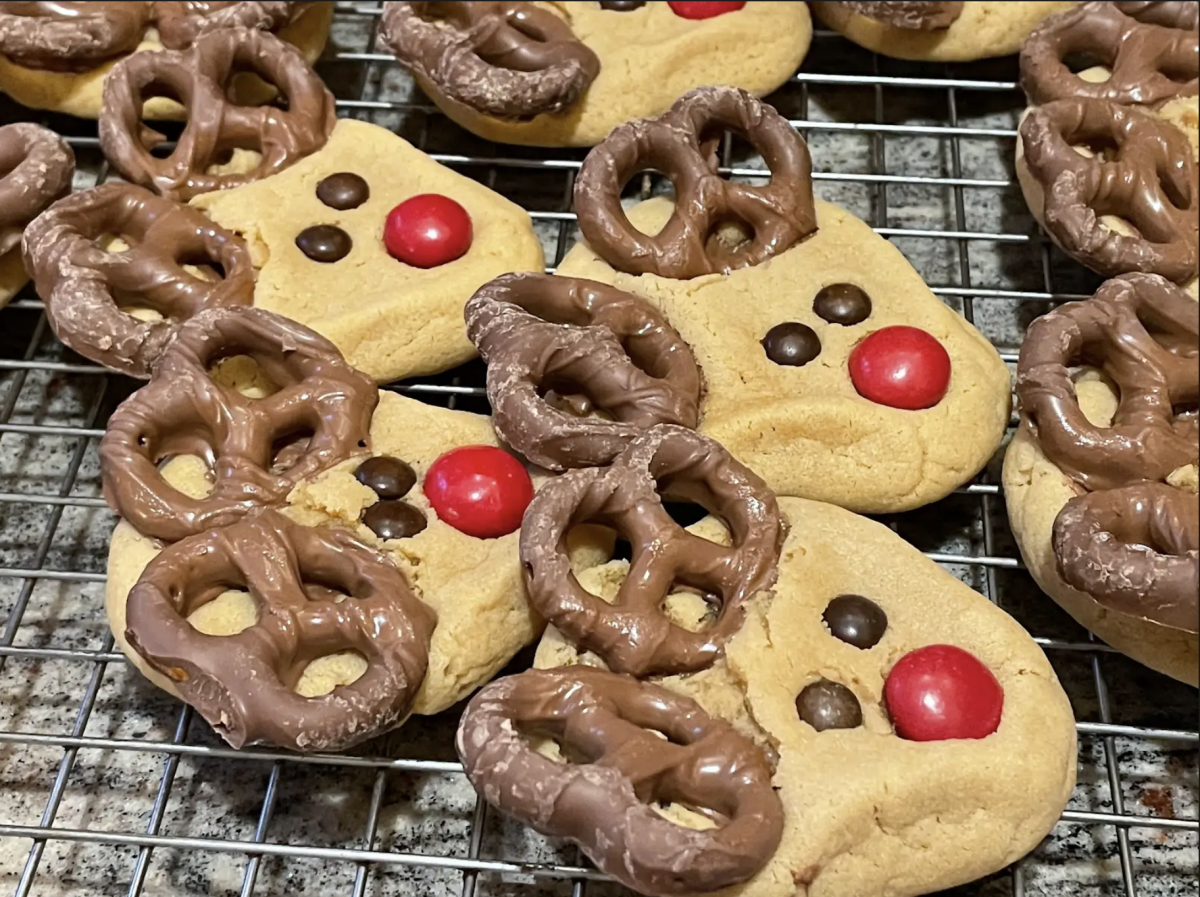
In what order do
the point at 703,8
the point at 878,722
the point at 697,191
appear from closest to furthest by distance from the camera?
the point at 878,722 → the point at 697,191 → the point at 703,8

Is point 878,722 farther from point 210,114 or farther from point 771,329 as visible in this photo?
point 210,114

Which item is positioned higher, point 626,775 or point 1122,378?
point 1122,378

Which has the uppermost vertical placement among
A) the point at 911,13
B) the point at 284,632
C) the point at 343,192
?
the point at 911,13

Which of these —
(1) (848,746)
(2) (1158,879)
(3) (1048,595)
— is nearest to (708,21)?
(3) (1048,595)

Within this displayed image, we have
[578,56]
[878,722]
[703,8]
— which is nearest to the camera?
[878,722]

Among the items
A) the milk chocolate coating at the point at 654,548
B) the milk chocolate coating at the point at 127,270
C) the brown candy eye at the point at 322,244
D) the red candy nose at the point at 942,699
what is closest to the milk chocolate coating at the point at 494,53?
the brown candy eye at the point at 322,244

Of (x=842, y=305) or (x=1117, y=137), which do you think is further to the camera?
(x=1117, y=137)

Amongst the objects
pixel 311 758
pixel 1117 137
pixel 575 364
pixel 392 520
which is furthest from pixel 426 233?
pixel 1117 137
